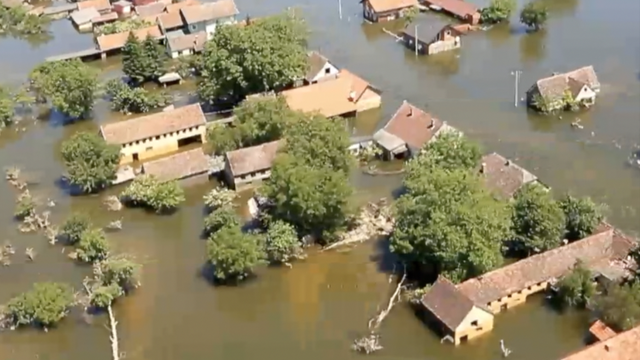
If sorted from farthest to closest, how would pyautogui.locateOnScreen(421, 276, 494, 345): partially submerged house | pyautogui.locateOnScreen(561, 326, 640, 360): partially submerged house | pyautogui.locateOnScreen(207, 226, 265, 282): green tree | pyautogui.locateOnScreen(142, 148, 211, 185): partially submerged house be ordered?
pyautogui.locateOnScreen(142, 148, 211, 185): partially submerged house, pyautogui.locateOnScreen(207, 226, 265, 282): green tree, pyautogui.locateOnScreen(421, 276, 494, 345): partially submerged house, pyautogui.locateOnScreen(561, 326, 640, 360): partially submerged house

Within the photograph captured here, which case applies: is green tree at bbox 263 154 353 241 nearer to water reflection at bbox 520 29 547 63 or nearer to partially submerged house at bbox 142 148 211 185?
partially submerged house at bbox 142 148 211 185

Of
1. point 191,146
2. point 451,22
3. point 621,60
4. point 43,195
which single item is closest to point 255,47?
point 191,146

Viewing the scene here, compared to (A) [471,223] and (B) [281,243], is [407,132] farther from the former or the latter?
(A) [471,223]

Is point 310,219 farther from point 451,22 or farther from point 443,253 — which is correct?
point 451,22

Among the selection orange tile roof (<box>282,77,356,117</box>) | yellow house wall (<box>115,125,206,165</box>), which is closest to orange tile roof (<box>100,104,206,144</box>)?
yellow house wall (<box>115,125,206,165</box>)

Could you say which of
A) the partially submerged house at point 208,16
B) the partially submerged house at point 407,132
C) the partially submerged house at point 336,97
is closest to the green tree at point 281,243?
the partially submerged house at point 407,132

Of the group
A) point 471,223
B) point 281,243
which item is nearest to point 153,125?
point 281,243
